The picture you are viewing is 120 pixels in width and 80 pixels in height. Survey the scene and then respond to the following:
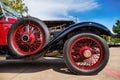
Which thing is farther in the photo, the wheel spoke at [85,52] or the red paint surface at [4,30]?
the red paint surface at [4,30]

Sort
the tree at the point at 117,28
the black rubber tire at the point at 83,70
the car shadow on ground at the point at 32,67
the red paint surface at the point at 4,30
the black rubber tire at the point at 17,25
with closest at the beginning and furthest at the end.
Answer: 1. the black rubber tire at the point at 83,70
2. the black rubber tire at the point at 17,25
3. the car shadow on ground at the point at 32,67
4. the red paint surface at the point at 4,30
5. the tree at the point at 117,28

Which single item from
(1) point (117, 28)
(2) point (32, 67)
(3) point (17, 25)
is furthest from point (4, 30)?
(1) point (117, 28)

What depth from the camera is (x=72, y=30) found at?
14.9 ft

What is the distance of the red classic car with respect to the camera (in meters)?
4.48

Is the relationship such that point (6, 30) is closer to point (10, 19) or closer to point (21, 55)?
point (10, 19)

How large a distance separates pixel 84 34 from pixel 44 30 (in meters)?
0.84

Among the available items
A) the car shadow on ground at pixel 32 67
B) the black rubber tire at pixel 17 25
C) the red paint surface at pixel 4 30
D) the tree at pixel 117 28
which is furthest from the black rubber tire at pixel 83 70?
the tree at pixel 117 28

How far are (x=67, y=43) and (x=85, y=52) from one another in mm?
389

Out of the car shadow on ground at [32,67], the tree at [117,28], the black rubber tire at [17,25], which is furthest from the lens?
the tree at [117,28]

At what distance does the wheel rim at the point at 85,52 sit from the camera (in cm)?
448

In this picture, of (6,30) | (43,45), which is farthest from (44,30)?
(6,30)

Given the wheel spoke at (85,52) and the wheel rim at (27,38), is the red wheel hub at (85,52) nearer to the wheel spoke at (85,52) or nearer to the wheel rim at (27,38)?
the wheel spoke at (85,52)

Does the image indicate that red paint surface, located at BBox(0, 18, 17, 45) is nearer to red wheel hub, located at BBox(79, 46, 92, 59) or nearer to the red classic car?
the red classic car

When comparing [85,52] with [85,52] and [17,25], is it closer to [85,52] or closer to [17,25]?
[85,52]
